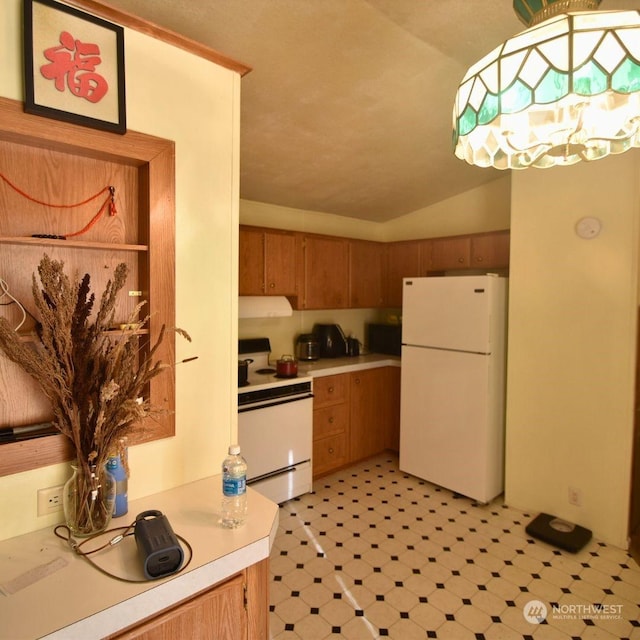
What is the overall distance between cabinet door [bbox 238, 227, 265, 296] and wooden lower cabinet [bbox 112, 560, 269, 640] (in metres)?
2.19

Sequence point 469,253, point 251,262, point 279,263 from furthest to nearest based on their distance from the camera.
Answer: point 469,253 < point 279,263 < point 251,262

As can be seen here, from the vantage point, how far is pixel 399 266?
4.14 meters

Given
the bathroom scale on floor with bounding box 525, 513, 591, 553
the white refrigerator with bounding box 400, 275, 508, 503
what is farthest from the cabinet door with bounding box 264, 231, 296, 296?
the bathroom scale on floor with bounding box 525, 513, 591, 553

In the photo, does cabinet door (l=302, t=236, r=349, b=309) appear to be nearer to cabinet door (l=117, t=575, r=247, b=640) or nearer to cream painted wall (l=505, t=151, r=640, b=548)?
cream painted wall (l=505, t=151, r=640, b=548)

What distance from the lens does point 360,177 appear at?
130 inches

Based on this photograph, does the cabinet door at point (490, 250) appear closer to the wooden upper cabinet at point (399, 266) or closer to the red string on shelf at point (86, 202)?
the wooden upper cabinet at point (399, 266)

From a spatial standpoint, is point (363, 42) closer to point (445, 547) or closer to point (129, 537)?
point (129, 537)

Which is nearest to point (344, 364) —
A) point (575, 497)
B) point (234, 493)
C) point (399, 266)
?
point (399, 266)

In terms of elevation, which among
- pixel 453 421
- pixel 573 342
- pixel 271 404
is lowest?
pixel 453 421

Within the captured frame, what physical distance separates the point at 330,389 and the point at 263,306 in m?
0.89

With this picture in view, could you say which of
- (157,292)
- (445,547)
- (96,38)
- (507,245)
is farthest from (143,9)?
(445,547)

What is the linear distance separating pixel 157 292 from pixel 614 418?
269 centimetres

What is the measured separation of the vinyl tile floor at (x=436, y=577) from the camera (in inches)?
75.6

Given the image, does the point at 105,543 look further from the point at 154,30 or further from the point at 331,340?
the point at 331,340
